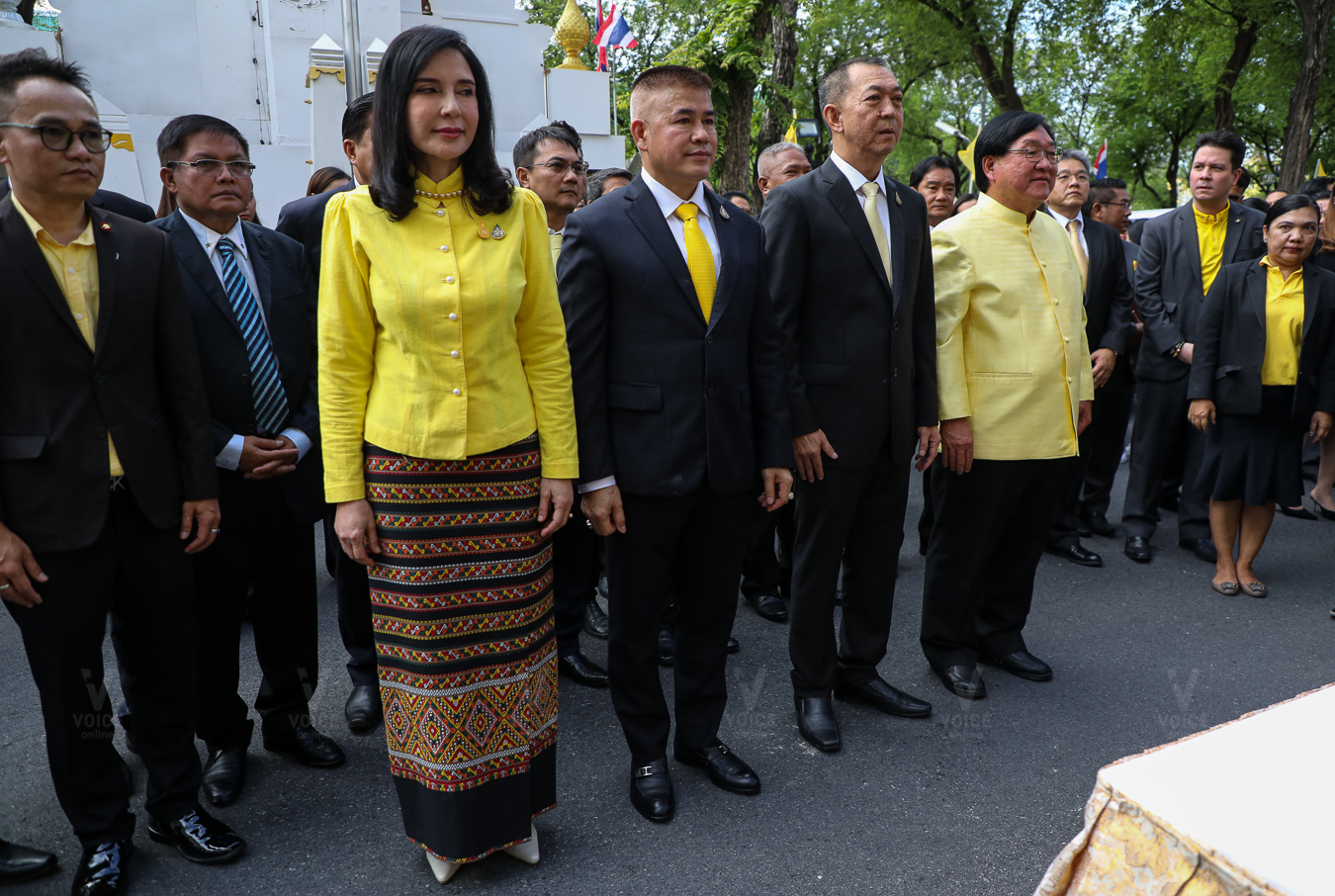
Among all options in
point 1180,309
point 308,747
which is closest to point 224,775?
point 308,747

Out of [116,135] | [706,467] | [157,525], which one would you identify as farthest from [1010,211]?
[116,135]

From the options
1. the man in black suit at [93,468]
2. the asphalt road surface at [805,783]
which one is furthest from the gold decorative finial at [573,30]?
the man in black suit at [93,468]

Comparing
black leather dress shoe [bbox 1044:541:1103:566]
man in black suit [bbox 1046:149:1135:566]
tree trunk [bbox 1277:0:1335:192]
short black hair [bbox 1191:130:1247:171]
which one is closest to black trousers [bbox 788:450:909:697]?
man in black suit [bbox 1046:149:1135:566]

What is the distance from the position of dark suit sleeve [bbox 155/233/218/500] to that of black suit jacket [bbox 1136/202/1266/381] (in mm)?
5247

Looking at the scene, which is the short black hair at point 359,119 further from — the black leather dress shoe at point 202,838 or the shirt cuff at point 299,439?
the black leather dress shoe at point 202,838

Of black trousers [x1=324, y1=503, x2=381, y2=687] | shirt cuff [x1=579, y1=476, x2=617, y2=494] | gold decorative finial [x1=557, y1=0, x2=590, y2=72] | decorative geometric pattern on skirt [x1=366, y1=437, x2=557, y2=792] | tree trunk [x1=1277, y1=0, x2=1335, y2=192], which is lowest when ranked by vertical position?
black trousers [x1=324, y1=503, x2=381, y2=687]

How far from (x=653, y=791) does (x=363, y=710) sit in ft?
4.05

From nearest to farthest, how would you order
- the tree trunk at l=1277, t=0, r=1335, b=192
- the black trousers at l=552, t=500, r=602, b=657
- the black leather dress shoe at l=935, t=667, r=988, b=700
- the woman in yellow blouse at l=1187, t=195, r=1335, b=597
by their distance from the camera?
1. the black leather dress shoe at l=935, t=667, r=988, b=700
2. the black trousers at l=552, t=500, r=602, b=657
3. the woman in yellow blouse at l=1187, t=195, r=1335, b=597
4. the tree trunk at l=1277, t=0, r=1335, b=192

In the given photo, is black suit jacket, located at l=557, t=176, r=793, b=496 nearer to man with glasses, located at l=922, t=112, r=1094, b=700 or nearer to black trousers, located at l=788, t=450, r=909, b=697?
black trousers, located at l=788, t=450, r=909, b=697

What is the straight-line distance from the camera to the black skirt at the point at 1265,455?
190 inches

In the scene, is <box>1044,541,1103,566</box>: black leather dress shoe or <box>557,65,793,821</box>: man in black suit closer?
<box>557,65,793,821</box>: man in black suit

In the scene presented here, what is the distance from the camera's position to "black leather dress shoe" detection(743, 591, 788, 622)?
4535 millimetres

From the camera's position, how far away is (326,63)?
1130 centimetres

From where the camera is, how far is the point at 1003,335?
3.55m
